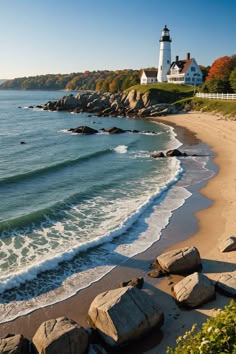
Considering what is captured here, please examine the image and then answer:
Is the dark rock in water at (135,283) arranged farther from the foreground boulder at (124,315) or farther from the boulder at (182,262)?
the foreground boulder at (124,315)

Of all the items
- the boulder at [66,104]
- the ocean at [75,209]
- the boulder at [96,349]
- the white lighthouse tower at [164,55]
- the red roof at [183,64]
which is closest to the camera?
the boulder at [96,349]

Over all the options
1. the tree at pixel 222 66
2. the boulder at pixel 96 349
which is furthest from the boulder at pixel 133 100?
the boulder at pixel 96 349

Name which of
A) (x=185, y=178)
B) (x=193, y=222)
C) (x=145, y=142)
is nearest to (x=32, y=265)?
(x=193, y=222)

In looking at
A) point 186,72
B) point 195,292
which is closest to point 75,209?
point 195,292

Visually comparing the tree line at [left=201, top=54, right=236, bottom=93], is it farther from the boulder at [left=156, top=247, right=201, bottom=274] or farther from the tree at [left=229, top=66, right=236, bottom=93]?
the boulder at [left=156, top=247, right=201, bottom=274]

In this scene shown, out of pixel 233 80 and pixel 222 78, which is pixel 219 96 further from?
pixel 222 78

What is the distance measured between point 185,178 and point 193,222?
9.19m

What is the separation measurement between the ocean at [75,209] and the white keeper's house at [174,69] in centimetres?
6368

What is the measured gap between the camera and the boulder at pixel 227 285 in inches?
436

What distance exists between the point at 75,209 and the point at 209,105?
54.3 metres

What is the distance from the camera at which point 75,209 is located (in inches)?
810

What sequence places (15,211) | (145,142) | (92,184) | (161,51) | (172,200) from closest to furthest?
(15,211)
(172,200)
(92,184)
(145,142)
(161,51)

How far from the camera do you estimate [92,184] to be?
84.8 feet

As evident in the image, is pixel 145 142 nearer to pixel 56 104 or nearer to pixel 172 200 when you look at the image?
pixel 172 200
